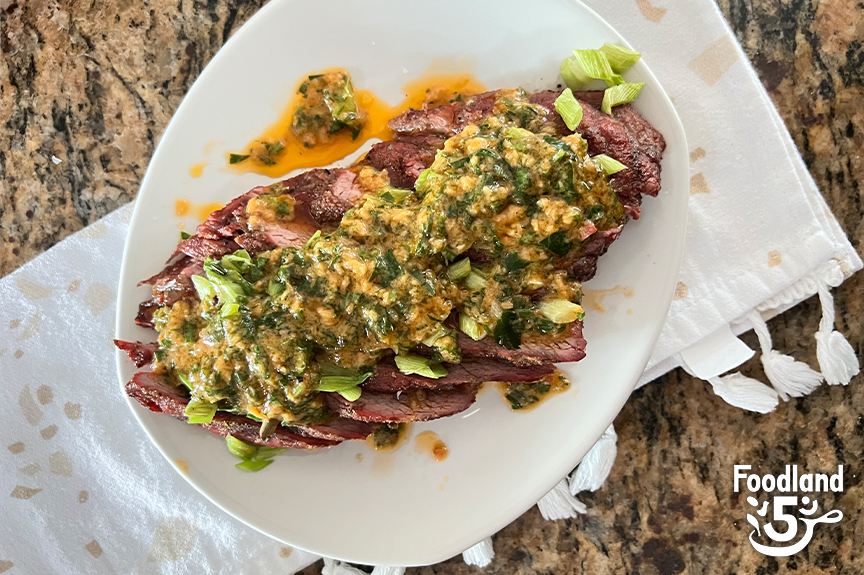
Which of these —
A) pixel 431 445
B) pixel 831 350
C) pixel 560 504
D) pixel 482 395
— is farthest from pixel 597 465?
pixel 831 350

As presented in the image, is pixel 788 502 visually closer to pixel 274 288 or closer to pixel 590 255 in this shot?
pixel 590 255

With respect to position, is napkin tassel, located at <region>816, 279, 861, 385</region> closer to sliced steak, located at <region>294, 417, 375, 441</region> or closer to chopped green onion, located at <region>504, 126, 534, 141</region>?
chopped green onion, located at <region>504, 126, 534, 141</region>

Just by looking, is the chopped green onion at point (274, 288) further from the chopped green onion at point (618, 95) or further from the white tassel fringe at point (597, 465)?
the white tassel fringe at point (597, 465)

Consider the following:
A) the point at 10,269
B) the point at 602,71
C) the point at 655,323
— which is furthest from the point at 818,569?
the point at 10,269

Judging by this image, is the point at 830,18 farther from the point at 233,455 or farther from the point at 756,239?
the point at 233,455

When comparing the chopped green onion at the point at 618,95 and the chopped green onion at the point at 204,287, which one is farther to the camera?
the chopped green onion at the point at 618,95

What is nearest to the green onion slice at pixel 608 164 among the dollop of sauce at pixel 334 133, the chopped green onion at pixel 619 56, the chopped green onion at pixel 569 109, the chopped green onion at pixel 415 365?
the chopped green onion at pixel 569 109
